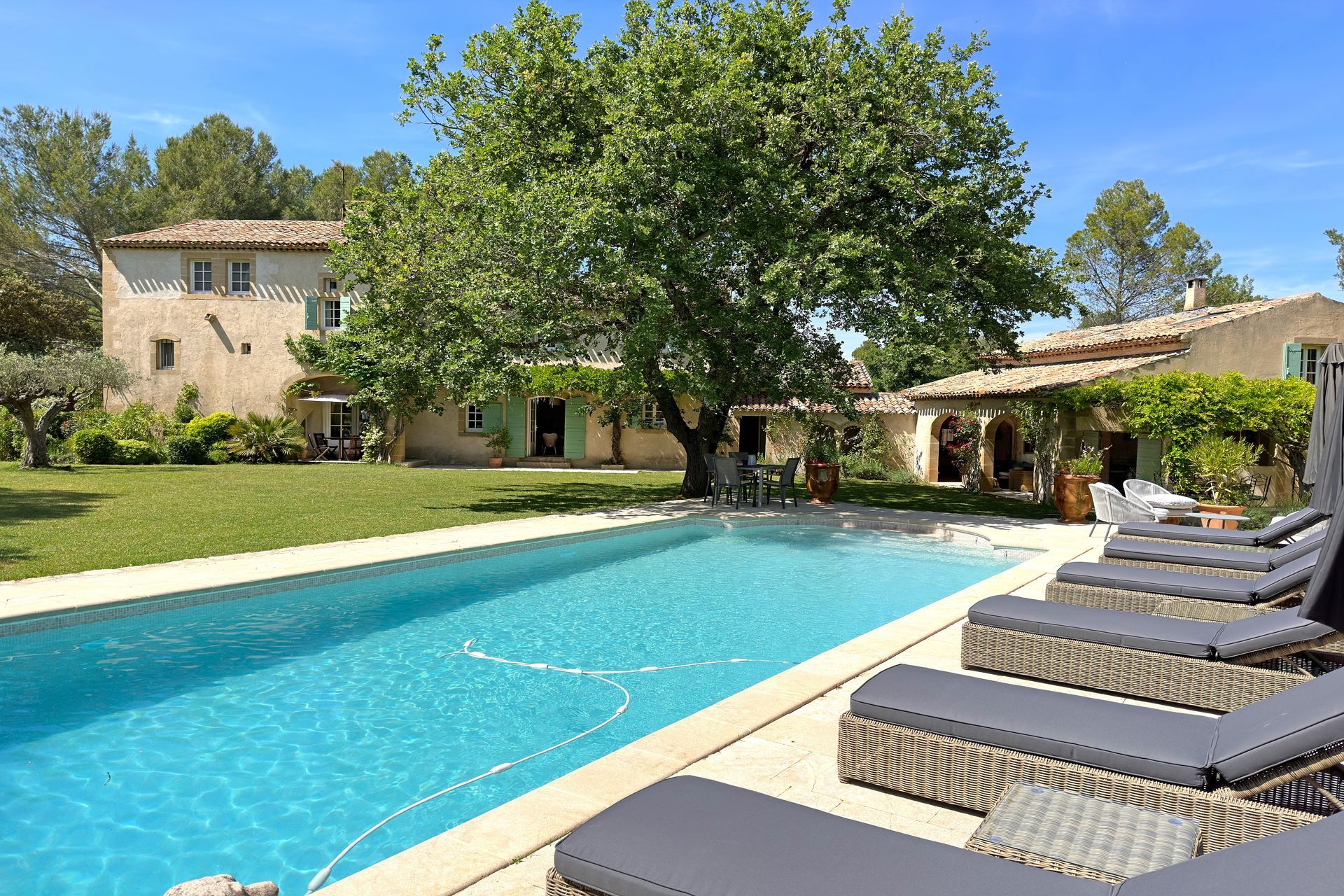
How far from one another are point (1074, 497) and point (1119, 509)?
3144 mm

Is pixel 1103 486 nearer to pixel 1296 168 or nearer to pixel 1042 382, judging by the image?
pixel 1042 382

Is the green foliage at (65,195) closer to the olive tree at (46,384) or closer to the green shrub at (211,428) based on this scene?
the green shrub at (211,428)

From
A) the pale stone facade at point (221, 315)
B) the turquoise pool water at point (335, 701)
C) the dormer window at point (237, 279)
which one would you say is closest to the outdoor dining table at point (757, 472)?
the turquoise pool water at point (335, 701)

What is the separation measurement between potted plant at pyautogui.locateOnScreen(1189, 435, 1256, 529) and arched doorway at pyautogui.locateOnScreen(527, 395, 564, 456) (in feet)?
65.7

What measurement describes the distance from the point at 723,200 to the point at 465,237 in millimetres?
4521

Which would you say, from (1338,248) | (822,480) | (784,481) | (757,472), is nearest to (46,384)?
(757,472)

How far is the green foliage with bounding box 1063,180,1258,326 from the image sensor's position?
37938mm

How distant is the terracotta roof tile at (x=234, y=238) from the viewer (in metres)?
27.3

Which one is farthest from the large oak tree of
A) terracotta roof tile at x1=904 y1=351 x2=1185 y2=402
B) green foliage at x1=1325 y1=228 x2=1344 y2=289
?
green foliage at x1=1325 y1=228 x2=1344 y2=289

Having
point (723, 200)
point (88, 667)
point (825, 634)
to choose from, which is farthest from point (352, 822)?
point (723, 200)

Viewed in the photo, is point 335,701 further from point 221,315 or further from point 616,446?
→ point 221,315

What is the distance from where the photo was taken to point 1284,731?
8.84 ft

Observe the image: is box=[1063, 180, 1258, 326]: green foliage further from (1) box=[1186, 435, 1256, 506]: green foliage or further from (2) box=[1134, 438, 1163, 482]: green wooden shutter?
(1) box=[1186, 435, 1256, 506]: green foliage

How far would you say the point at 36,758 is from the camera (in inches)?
181
